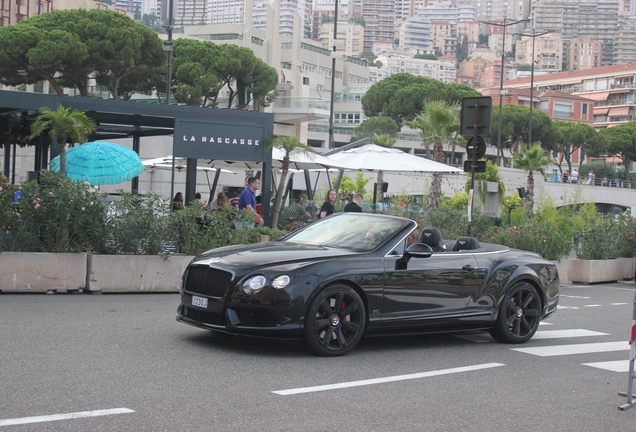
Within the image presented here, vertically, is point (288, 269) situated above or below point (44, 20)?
below

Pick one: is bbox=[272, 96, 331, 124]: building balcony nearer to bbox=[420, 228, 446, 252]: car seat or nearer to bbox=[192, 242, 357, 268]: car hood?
bbox=[420, 228, 446, 252]: car seat

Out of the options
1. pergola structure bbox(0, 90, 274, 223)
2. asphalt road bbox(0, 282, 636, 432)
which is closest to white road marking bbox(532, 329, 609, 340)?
asphalt road bbox(0, 282, 636, 432)

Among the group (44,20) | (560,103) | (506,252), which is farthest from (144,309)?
(560,103)

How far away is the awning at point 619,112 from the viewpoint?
462 ft

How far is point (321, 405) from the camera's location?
6.50 meters

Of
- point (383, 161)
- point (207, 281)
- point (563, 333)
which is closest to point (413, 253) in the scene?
point (207, 281)

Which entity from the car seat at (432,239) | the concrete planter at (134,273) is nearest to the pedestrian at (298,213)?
the concrete planter at (134,273)

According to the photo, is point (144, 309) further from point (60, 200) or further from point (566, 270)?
point (566, 270)

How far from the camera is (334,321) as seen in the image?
8.38 meters

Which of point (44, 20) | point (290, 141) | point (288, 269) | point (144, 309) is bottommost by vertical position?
point (144, 309)

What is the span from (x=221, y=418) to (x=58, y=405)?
116 cm

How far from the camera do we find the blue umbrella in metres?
18.9

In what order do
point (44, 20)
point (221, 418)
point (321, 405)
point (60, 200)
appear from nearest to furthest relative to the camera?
point (221, 418) → point (321, 405) → point (60, 200) → point (44, 20)

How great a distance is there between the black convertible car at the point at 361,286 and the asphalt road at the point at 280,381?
31 centimetres
